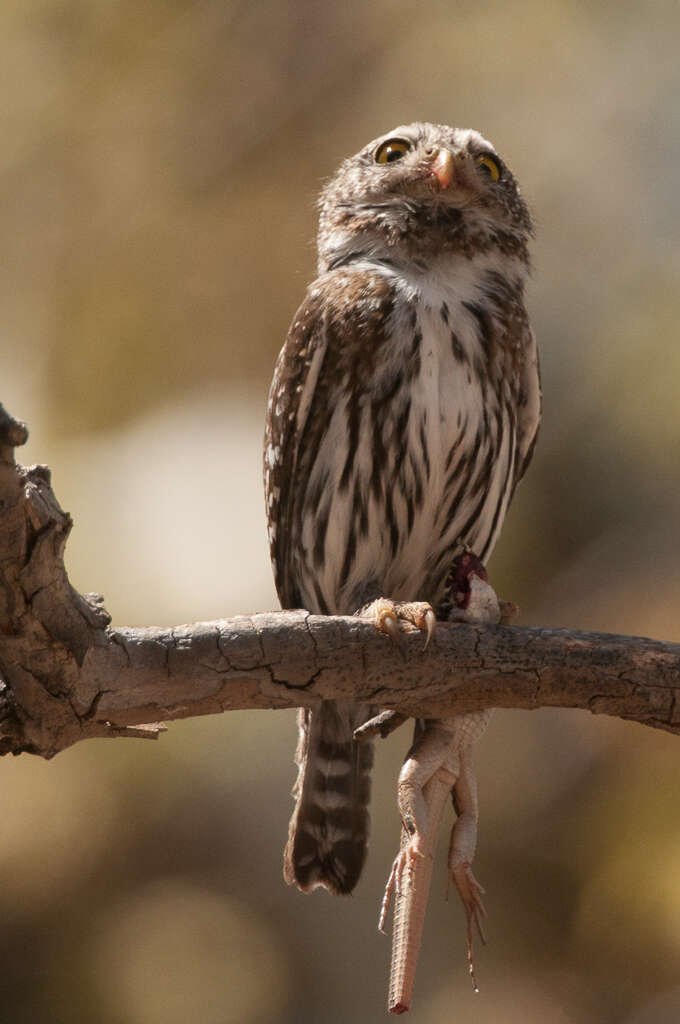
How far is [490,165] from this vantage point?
420cm

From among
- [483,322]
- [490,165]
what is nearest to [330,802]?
[483,322]

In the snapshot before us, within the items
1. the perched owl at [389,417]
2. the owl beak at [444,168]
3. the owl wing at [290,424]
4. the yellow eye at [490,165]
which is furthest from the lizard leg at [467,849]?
the yellow eye at [490,165]

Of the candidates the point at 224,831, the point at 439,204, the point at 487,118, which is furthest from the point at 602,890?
the point at 487,118

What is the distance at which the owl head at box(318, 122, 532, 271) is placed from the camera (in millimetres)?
3904

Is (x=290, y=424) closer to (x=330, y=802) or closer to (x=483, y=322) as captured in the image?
(x=483, y=322)

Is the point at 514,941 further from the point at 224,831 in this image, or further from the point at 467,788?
the point at 467,788

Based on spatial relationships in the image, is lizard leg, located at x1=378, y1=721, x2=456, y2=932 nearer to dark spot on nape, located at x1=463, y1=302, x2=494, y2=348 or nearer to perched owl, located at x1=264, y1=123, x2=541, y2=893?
perched owl, located at x1=264, y1=123, x2=541, y2=893

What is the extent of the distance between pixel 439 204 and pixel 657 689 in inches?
67.8

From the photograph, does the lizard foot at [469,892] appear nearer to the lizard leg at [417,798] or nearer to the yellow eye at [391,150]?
the lizard leg at [417,798]

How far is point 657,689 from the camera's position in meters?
2.88

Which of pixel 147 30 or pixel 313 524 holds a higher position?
pixel 147 30

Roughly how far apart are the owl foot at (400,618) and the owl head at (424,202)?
128 cm

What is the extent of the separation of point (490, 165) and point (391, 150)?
1.04 feet

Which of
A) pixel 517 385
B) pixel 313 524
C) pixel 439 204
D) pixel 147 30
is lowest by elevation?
pixel 313 524
